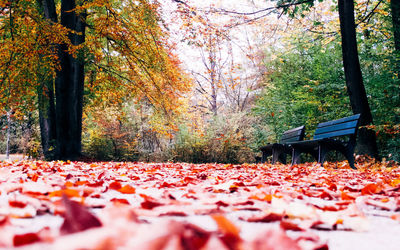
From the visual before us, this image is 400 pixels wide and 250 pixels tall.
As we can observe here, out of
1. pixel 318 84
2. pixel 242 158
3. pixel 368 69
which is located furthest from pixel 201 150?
pixel 368 69

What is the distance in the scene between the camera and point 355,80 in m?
6.62

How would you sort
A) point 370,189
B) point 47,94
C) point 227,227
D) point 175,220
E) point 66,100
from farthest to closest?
point 47,94 → point 66,100 → point 370,189 → point 175,220 → point 227,227

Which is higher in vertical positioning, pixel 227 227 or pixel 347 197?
pixel 227 227

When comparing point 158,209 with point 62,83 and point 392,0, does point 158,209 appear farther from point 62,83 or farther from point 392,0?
point 392,0

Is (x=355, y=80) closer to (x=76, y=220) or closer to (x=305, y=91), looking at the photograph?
(x=305, y=91)

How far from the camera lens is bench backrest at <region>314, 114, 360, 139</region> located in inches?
193

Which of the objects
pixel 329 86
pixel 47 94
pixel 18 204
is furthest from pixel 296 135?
pixel 47 94

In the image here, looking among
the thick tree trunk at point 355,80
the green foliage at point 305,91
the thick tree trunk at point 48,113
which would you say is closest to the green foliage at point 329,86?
the green foliage at point 305,91

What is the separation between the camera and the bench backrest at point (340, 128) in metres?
4.90

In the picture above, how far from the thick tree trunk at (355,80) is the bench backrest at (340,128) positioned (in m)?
0.95

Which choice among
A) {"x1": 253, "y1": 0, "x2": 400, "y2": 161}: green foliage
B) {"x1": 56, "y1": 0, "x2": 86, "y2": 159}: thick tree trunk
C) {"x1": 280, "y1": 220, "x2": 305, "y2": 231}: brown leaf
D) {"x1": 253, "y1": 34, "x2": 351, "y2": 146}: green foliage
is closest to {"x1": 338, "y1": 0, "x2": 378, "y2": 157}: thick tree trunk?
{"x1": 253, "y1": 0, "x2": 400, "y2": 161}: green foliage

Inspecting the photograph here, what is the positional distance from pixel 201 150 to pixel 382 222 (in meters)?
9.25

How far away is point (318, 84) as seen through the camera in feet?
32.7

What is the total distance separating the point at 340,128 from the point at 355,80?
185 cm
